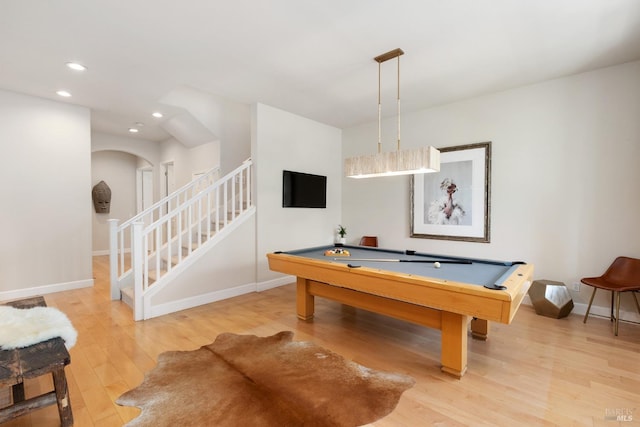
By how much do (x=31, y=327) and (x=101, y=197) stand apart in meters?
6.84

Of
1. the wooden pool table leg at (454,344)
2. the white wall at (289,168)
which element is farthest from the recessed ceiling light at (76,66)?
the wooden pool table leg at (454,344)

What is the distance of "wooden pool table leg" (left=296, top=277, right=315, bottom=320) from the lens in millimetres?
3393

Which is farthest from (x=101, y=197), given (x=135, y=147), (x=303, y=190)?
(x=303, y=190)

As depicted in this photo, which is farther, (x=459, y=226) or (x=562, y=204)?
(x=459, y=226)

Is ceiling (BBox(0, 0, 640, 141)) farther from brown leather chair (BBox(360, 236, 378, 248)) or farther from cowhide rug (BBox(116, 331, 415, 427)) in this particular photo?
cowhide rug (BBox(116, 331, 415, 427))

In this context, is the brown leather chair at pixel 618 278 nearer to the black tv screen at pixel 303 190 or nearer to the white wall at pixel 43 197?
the black tv screen at pixel 303 190

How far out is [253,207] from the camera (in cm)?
461

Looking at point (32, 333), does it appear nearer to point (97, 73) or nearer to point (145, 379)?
point (145, 379)

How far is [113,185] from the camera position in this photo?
795 cm

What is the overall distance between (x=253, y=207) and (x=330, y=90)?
2050 mm

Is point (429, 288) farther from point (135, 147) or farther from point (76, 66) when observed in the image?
point (135, 147)

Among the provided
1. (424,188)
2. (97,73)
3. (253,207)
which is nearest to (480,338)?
(424,188)

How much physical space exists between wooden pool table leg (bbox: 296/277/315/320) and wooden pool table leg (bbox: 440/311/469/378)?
1525 millimetres

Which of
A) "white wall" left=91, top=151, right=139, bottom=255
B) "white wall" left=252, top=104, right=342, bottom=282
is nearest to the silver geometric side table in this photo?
"white wall" left=252, top=104, right=342, bottom=282
